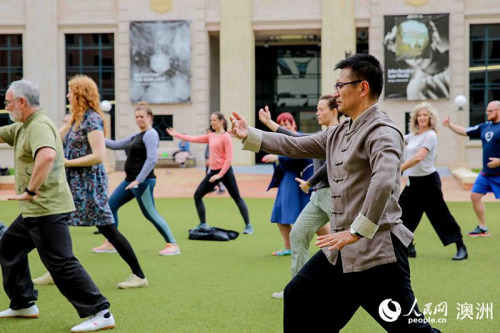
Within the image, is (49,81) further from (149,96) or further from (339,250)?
(339,250)

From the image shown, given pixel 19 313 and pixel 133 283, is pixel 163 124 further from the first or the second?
pixel 19 313

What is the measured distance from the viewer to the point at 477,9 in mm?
28984

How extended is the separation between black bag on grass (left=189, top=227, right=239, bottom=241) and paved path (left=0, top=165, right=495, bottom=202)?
729 cm

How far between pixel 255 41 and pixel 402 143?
29434 millimetres

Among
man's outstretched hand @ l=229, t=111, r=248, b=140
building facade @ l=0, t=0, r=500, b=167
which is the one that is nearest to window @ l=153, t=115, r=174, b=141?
building facade @ l=0, t=0, r=500, b=167

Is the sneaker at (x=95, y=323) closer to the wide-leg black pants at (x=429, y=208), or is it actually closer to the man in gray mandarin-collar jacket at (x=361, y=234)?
the man in gray mandarin-collar jacket at (x=361, y=234)

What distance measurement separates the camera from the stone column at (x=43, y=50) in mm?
29984

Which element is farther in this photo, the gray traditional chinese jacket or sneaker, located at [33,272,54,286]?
sneaker, located at [33,272,54,286]

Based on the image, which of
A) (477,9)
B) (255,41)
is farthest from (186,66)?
(477,9)

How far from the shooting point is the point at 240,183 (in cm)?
2188

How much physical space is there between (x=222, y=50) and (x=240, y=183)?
31.9ft

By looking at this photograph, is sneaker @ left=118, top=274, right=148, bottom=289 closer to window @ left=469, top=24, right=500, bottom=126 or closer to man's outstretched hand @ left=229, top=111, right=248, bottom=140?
man's outstretched hand @ left=229, top=111, right=248, bottom=140

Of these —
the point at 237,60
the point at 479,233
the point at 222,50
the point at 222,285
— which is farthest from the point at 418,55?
the point at 222,285

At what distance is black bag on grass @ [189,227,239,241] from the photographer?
1023cm
